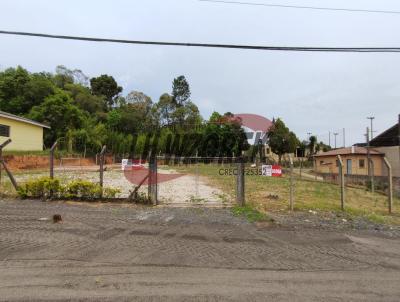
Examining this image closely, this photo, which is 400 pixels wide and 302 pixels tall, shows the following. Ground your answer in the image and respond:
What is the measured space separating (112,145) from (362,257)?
54.8 metres

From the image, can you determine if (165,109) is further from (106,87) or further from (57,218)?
(57,218)

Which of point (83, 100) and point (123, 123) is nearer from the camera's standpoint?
point (83, 100)

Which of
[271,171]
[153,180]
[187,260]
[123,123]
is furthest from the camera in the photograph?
[123,123]

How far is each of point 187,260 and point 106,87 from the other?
87757 millimetres

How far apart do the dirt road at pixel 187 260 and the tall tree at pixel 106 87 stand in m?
82.4

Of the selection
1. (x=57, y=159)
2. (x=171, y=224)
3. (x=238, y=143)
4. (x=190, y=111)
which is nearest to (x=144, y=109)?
(x=190, y=111)

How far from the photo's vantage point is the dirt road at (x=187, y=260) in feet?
13.4

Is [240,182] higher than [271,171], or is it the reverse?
[271,171]

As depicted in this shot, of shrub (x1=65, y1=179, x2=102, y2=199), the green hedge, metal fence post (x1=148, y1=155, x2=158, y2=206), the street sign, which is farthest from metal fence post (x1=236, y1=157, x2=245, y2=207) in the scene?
shrub (x1=65, y1=179, x2=102, y2=199)

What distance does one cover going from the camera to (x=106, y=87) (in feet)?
286

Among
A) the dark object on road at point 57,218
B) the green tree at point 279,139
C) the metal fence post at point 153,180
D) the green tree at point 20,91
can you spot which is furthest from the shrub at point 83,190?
the green tree at point 279,139

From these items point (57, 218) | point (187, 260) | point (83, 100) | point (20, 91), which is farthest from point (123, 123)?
point (187, 260)

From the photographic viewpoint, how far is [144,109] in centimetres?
7694

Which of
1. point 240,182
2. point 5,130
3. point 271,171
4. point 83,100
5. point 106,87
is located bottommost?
point 240,182
